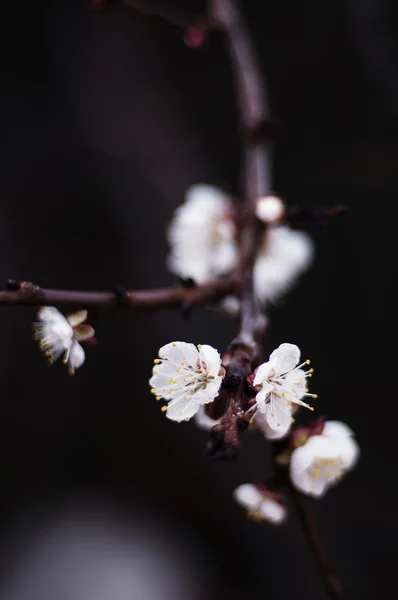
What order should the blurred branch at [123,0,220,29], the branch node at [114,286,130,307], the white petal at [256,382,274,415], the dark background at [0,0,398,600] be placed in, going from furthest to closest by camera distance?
the dark background at [0,0,398,600]
the blurred branch at [123,0,220,29]
the branch node at [114,286,130,307]
the white petal at [256,382,274,415]

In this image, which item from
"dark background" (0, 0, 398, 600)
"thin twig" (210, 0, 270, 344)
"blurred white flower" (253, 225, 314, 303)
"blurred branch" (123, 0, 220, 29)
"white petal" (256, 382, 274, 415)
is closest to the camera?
"white petal" (256, 382, 274, 415)

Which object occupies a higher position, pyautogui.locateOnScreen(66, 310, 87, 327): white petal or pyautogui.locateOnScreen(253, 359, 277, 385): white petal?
pyautogui.locateOnScreen(66, 310, 87, 327): white petal

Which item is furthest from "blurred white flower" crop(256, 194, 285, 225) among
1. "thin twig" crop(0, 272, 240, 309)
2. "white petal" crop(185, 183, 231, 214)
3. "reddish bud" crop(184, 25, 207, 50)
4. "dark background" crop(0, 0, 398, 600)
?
"dark background" crop(0, 0, 398, 600)

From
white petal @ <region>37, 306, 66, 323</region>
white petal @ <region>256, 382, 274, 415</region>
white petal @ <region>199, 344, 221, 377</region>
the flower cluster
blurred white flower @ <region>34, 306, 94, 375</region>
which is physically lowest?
white petal @ <region>256, 382, 274, 415</region>

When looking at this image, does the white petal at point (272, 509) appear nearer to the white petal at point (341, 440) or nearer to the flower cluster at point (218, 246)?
the white petal at point (341, 440)

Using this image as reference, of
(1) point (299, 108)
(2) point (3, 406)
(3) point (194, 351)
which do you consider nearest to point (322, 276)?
(1) point (299, 108)

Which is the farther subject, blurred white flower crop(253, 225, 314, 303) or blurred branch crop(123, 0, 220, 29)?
blurred white flower crop(253, 225, 314, 303)

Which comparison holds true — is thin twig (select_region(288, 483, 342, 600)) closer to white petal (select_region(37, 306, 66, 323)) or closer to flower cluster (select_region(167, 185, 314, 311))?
white petal (select_region(37, 306, 66, 323))
